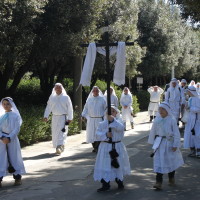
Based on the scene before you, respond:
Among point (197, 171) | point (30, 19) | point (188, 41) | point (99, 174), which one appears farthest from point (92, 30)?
point (188, 41)

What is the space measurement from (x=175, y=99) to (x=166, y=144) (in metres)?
8.32

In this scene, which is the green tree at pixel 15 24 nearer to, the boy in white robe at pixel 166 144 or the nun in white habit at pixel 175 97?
the boy in white robe at pixel 166 144

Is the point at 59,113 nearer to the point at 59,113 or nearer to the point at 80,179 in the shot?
the point at 59,113

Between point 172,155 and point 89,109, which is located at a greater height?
point 89,109

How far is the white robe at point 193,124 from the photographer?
1095cm

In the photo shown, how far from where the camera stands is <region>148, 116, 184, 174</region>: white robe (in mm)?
7656

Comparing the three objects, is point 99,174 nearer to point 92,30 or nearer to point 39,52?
point 39,52

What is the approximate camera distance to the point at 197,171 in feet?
29.9

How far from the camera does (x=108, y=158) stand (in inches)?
295

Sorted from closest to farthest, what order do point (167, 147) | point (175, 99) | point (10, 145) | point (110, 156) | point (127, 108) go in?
point (110, 156) → point (167, 147) → point (10, 145) → point (175, 99) → point (127, 108)

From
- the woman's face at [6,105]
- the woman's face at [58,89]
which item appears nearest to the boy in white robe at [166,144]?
the woman's face at [6,105]

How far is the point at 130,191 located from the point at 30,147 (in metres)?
5.95

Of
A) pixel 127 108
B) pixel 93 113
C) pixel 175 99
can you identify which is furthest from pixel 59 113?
pixel 127 108

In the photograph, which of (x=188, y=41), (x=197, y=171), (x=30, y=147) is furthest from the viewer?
(x=188, y=41)
